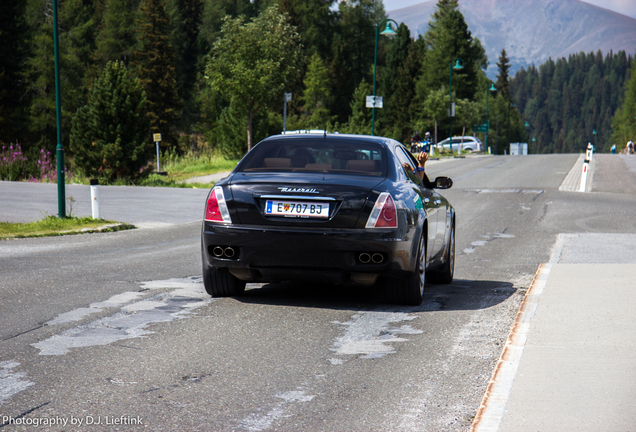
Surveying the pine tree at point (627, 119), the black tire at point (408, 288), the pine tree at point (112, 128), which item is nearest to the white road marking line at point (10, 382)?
the black tire at point (408, 288)

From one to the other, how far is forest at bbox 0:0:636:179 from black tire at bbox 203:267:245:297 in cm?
1768

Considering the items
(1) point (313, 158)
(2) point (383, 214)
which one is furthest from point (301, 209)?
(1) point (313, 158)

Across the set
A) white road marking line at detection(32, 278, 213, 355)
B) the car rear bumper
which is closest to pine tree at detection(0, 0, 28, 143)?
white road marking line at detection(32, 278, 213, 355)

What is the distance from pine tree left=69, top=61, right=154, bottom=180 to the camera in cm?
2362

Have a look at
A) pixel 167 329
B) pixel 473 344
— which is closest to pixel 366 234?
pixel 473 344

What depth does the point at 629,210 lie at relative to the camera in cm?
1784

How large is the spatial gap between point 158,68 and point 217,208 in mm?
69665

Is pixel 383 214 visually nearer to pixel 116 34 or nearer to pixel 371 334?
pixel 371 334

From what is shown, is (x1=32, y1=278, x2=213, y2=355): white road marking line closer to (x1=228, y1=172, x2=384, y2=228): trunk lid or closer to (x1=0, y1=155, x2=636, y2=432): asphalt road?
(x1=0, y1=155, x2=636, y2=432): asphalt road

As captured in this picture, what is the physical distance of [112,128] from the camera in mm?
23844

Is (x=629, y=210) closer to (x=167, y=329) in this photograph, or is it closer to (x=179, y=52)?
(x=167, y=329)

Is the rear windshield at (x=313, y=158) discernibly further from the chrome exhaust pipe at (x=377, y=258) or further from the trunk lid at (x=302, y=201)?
the chrome exhaust pipe at (x=377, y=258)

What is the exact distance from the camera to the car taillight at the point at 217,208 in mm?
6473

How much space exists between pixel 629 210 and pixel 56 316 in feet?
49.5
